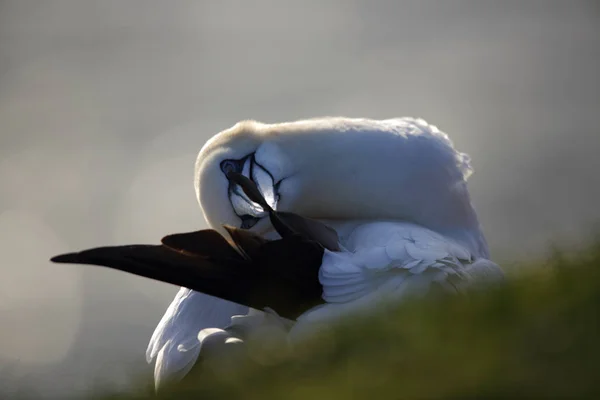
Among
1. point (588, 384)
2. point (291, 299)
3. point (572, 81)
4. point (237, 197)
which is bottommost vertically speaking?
point (588, 384)

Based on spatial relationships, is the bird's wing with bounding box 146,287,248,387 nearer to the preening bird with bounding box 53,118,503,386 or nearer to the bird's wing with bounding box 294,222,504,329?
the preening bird with bounding box 53,118,503,386

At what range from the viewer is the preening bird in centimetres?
539

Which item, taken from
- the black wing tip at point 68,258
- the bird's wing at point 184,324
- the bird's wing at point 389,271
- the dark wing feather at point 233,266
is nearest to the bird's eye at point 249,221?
the bird's wing at point 184,324

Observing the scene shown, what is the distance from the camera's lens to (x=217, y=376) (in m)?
4.25

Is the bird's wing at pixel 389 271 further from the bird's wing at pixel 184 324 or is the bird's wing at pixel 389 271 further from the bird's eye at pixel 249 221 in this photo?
the bird's eye at pixel 249 221

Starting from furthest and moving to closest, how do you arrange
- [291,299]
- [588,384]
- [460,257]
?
[460,257], [291,299], [588,384]

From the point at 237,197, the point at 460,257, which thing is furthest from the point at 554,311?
the point at 237,197

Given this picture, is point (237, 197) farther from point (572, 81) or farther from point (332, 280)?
point (572, 81)

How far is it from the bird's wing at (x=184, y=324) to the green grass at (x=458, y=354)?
5.93 ft

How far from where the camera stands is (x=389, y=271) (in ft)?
19.6

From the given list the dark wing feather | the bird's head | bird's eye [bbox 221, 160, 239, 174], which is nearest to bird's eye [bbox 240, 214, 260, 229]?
the bird's head

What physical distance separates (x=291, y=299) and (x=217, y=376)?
137cm

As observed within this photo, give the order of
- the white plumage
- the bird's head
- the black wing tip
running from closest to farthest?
the black wing tip, the white plumage, the bird's head

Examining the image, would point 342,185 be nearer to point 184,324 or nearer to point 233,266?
point 184,324
